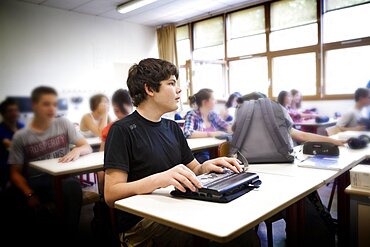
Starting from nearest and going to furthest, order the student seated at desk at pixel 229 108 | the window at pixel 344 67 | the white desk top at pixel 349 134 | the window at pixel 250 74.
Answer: the white desk top at pixel 349 134 < the window at pixel 344 67 < the student seated at desk at pixel 229 108 < the window at pixel 250 74

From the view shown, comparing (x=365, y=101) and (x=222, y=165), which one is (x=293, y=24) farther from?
(x=222, y=165)

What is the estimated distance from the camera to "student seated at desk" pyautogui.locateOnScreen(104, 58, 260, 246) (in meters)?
1.06

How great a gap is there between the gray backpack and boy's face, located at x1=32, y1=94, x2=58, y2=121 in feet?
3.76

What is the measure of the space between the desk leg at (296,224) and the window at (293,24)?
166 inches

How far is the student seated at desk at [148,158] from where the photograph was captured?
41.6 inches

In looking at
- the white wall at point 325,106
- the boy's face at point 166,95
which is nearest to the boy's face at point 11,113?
the boy's face at point 166,95

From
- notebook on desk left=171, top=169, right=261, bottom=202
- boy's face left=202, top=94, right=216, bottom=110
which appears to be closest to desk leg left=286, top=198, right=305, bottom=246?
notebook on desk left=171, top=169, right=261, bottom=202

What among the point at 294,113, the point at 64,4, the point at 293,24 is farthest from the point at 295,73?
the point at 64,4

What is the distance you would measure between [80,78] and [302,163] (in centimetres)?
128

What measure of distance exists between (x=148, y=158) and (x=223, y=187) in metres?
0.36

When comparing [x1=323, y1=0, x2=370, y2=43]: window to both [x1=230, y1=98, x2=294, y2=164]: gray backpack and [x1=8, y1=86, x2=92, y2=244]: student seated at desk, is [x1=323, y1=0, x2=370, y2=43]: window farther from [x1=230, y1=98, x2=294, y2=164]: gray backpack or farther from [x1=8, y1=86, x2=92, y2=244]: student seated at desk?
[x1=8, y1=86, x2=92, y2=244]: student seated at desk

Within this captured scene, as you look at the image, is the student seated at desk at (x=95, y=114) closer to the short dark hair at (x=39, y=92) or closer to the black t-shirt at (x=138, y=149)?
the short dark hair at (x=39, y=92)

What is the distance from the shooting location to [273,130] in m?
1.63

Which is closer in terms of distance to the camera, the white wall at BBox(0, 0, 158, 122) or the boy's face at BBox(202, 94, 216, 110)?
the white wall at BBox(0, 0, 158, 122)
